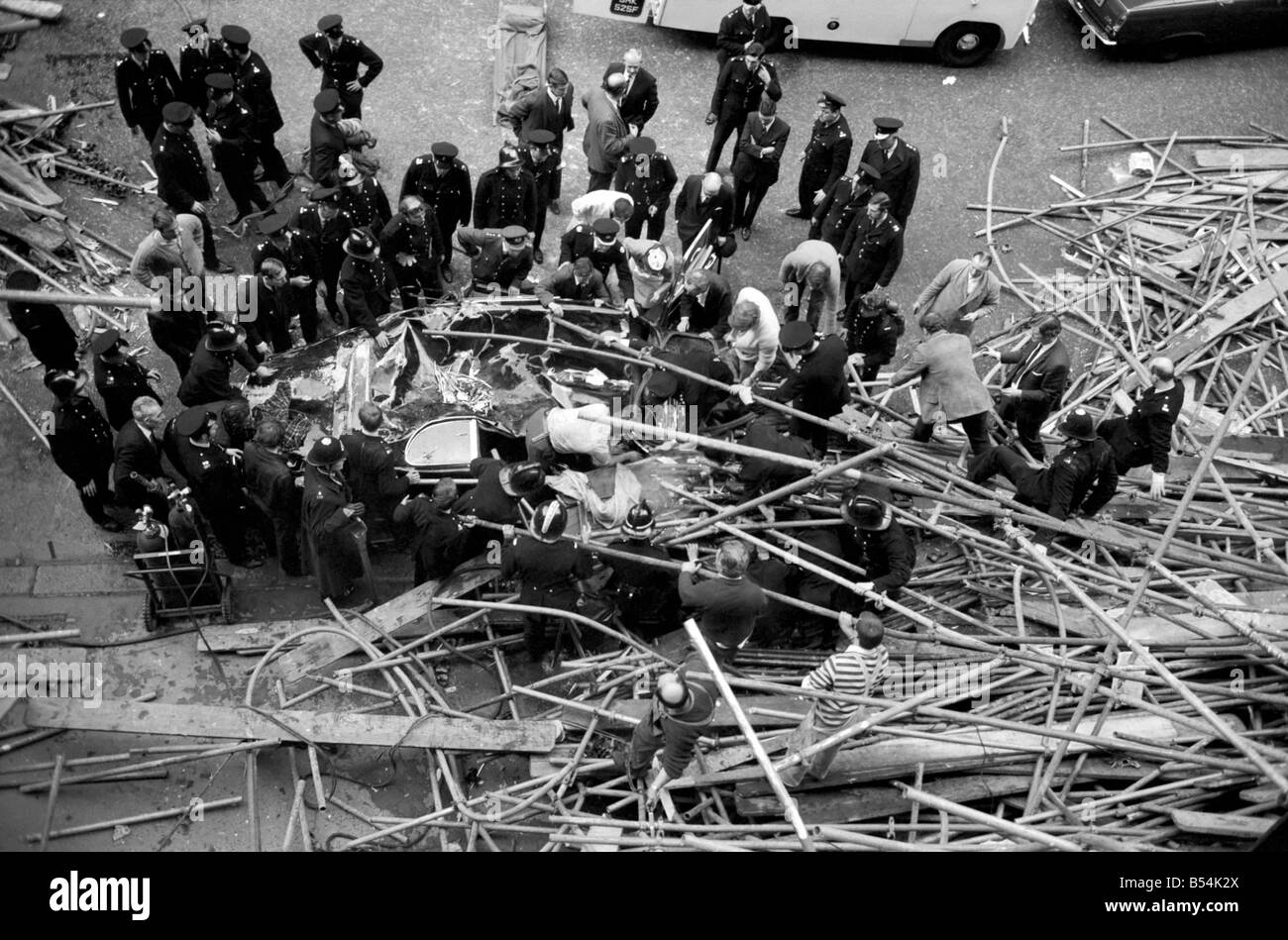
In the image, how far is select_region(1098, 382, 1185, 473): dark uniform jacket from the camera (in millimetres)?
9852

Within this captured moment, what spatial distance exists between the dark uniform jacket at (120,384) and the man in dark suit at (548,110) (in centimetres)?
364

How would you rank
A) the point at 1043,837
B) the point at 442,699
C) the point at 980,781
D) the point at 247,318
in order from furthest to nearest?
the point at 247,318
the point at 442,699
the point at 980,781
the point at 1043,837

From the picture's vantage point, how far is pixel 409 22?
14617 millimetres

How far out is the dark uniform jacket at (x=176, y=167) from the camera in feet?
38.4

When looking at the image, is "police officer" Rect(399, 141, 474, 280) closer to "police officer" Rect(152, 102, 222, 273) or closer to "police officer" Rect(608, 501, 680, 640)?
"police officer" Rect(152, 102, 222, 273)

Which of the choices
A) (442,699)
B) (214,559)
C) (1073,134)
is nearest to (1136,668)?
(442,699)

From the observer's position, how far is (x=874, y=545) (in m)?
8.99

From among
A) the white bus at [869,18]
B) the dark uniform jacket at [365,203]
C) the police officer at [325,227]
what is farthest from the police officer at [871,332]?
the white bus at [869,18]

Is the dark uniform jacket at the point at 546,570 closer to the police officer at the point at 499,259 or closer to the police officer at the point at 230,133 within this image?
the police officer at the point at 499,259

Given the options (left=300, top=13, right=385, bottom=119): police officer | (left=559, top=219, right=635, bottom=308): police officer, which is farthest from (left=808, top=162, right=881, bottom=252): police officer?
(left=300, top=13, right=385, bottom=119): police officer

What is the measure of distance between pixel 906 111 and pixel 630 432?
6823mm

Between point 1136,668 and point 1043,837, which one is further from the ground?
point 1136,668

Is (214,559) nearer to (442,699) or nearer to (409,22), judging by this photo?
(442,699)

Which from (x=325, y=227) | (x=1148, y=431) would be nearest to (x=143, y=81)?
(x=325, y=227)
